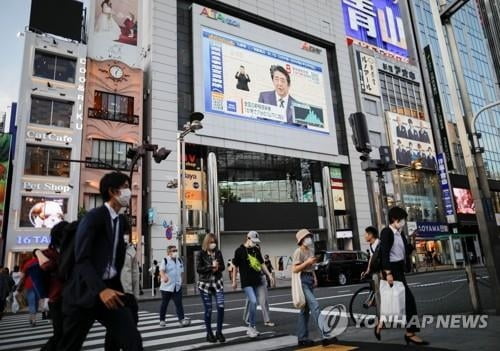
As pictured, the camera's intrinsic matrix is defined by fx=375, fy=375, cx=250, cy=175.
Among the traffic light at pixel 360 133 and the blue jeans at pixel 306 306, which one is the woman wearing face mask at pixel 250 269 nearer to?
the blue jeans at pixel 306 306

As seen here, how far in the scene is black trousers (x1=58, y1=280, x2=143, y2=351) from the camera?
2914 mm

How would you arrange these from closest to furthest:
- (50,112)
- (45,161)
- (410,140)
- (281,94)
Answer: (45,161)
(50,112)
(281,94)
(410,140)

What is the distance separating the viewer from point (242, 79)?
111 ft

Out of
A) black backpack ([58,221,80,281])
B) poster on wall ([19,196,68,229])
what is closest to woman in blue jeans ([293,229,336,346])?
black backpack ([58,221,80,281])

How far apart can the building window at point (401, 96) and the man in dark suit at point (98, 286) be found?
1864 inches

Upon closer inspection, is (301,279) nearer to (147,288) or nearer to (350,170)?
(147,288)

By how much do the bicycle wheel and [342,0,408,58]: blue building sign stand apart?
45.0m

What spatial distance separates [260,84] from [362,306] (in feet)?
95.4

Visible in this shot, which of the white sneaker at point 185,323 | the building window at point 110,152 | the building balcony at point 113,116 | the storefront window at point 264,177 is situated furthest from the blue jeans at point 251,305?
the storefront window at point 264,177

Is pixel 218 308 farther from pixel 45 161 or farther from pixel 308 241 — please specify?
pixel 45 161

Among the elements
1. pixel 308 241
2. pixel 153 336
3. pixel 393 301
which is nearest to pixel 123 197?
pixel 308 241

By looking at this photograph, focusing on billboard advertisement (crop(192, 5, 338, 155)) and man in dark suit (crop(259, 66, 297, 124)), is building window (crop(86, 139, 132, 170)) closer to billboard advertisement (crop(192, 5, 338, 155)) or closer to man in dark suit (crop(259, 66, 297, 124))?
billboard advertisement (crop(192, 5, 338, 155))

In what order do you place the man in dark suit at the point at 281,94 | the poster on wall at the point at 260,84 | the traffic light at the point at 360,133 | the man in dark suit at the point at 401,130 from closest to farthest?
the traffic light at the point at 360,133, the poster on wall at the point at 260,84, the man in dark suit at the point at 281,94, the man in dark suit at the point at 401,130

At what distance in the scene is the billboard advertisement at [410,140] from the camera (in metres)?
44.6
